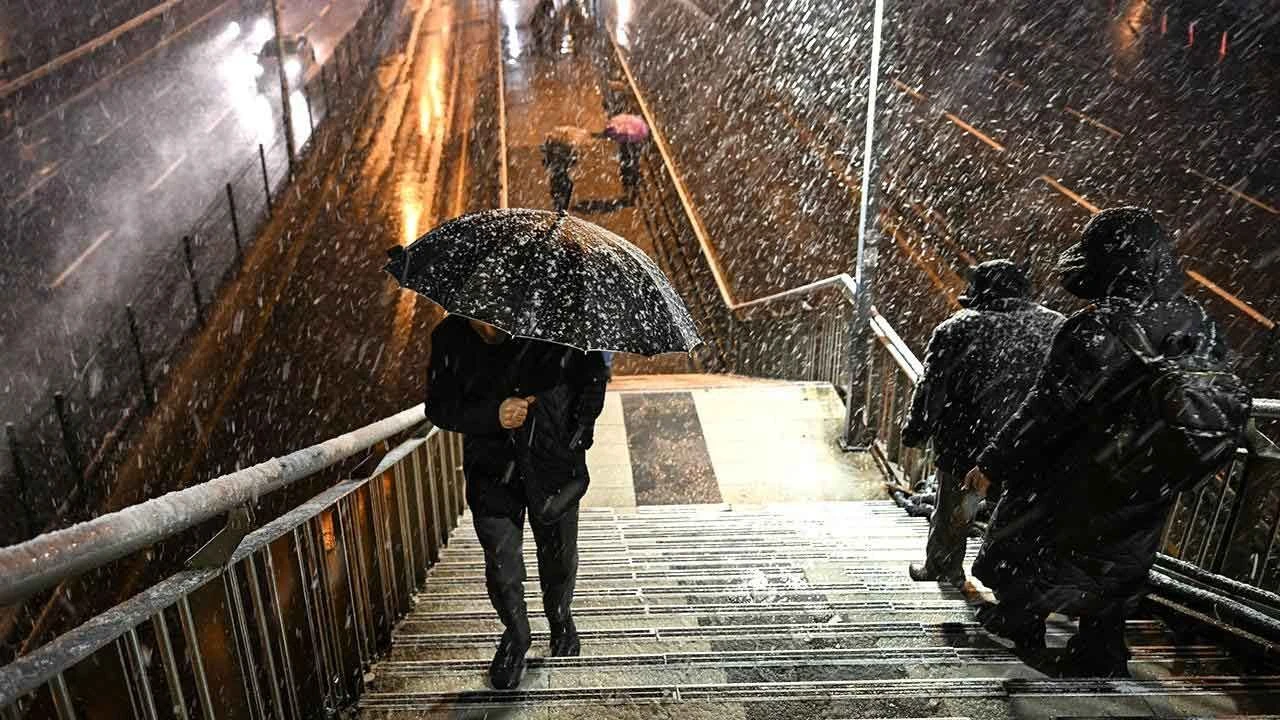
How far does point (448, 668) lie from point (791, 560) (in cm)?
222

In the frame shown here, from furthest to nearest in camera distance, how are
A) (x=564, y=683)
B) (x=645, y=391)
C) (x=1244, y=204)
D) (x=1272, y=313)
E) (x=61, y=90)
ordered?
(x=61, y=90) → (x=1244, y=204) → (x=1272, y=313) → (x=645, y=391) → (x=564, y=683)

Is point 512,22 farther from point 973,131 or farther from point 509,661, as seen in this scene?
point 509,661

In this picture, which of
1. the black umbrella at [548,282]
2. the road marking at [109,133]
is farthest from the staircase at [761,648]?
the road marking at [109,133]

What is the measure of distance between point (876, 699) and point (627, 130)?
1776 cm

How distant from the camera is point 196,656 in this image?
2.31 m

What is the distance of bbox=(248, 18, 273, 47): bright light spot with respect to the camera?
36.9 meters

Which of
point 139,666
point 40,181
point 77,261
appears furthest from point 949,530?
point 40,181

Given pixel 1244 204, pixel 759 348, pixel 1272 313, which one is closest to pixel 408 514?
pixel 759 348

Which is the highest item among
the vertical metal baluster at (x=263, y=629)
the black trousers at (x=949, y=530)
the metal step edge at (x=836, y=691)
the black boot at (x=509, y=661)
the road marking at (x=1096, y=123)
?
the vertical metal baluster at (x=263, y=629)

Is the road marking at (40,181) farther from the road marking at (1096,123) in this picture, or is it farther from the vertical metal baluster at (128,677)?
the road marking at (1096,123)

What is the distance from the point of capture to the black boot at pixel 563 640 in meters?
3.63

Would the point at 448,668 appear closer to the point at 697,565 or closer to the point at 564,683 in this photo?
the point at 564,683

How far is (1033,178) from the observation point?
749 inches

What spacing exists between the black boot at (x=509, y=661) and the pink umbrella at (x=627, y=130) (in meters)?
17.2
